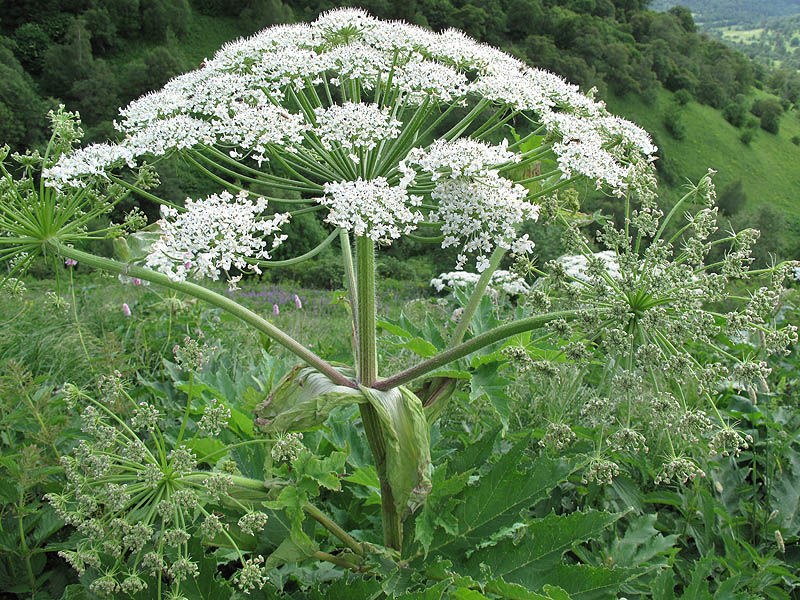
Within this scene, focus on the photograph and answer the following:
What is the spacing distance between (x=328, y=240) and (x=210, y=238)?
66 centimetres

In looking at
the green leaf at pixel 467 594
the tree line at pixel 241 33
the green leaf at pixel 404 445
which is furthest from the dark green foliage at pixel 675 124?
the green leaf at pixel 467 594

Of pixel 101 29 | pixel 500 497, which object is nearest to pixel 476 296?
pixel 500 497

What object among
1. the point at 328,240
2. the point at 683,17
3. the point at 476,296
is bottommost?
the point at 476,296

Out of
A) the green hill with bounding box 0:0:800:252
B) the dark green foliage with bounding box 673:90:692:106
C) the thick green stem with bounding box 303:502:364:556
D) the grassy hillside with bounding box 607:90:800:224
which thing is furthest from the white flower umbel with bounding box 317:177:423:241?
the dark green foliage with bounding box 673:90:692:106

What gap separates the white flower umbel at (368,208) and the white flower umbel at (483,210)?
194 millimetres

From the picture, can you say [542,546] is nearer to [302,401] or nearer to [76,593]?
[302,401]

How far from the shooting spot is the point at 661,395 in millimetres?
2174

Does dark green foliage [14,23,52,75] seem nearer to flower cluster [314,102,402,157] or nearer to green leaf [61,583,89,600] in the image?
flower cluster [314,102,402,157]

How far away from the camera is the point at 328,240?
8.55 ft

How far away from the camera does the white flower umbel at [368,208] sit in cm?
216

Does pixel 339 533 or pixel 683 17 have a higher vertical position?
pixel 683 17

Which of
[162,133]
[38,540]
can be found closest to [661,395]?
[162,133]

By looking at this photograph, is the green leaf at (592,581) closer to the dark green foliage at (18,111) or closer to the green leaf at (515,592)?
the green leaf at (515,592)

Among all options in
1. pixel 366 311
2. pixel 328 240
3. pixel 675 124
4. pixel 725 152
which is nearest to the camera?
pixel 366 311
